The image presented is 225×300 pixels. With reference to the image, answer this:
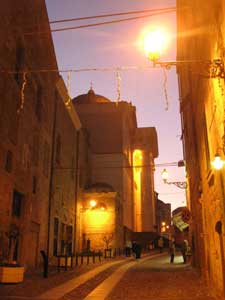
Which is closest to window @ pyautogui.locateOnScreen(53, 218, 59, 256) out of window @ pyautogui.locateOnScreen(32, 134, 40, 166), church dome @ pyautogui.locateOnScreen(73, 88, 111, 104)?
window @ pyautogui.locateOnScreen(32, 134, 40, 166)

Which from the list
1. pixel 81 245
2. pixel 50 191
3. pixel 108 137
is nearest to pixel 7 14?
pixel 50 191

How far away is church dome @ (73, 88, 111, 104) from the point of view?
165 ft

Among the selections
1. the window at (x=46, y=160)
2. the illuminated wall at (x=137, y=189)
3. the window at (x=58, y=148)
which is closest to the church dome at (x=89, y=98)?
the illuminated wall at (x=137, y=189)

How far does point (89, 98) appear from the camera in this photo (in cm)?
5059

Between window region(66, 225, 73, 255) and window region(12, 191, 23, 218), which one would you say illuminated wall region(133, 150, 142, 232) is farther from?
window region(12, 191, 23, 218)

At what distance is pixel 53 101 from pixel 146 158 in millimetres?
40293

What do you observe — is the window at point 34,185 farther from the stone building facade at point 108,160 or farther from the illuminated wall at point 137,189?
the illuminated wall at point 137,189

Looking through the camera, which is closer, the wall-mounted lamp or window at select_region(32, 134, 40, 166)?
window at select_region(32, 134, 40, 166)

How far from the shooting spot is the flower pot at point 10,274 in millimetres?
11876

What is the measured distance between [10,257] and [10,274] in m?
3.43

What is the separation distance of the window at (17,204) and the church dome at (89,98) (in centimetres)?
3299

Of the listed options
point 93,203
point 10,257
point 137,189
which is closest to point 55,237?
point 10,257

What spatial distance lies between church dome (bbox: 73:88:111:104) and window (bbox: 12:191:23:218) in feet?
108

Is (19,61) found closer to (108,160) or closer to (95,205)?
(95,205)
